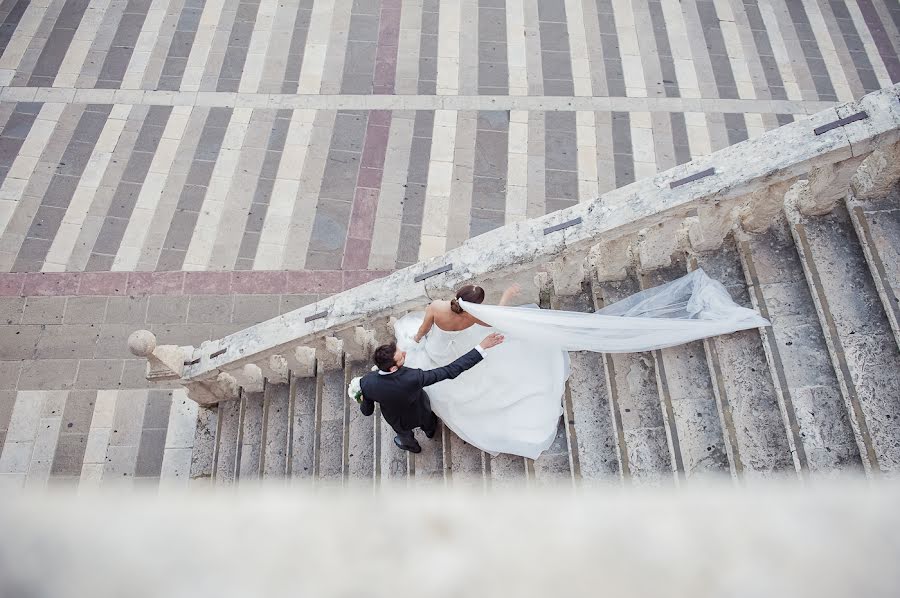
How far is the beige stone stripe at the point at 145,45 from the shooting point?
36.8 feet

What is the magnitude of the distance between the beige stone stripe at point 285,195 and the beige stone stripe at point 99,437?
253 centimetres

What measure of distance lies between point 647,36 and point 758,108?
233 cm

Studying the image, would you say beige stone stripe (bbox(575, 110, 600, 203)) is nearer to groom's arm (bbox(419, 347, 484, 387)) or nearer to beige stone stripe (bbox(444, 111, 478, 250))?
beige stone stripe (bbox(444, 111, 478, 250))

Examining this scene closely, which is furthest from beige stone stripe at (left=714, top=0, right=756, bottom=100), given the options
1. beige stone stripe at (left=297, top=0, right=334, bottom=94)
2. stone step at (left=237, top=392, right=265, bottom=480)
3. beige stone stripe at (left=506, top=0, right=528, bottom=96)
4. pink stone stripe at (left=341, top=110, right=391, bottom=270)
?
stone step at (left=237, top=392, right=265, bottom=480)

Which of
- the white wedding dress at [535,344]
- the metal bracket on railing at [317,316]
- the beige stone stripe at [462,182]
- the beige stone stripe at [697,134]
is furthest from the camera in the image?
the beige stone stripe at [697,134]

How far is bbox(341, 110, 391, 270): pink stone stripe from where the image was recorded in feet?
31.3

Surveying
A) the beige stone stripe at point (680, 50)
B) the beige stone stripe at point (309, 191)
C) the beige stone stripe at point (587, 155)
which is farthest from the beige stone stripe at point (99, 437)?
the beige stone stripe at point (680, 50)

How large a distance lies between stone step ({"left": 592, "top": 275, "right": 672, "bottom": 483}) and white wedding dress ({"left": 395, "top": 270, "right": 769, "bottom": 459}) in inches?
10.5

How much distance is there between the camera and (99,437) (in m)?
Result: 8.34

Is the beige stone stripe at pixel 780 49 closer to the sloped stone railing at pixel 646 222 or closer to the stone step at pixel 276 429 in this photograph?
the sloped stone railing at pixel 646 222

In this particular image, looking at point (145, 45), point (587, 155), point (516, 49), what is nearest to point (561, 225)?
point (587, 155)

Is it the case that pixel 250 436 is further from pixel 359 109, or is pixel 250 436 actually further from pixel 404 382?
pixel 359 109

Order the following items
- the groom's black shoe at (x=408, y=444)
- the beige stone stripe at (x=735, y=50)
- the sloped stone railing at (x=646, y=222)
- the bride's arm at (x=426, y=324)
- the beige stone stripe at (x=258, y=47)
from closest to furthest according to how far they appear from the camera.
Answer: the sloped stone railing at (x=646, y=222) < the bride's arm at (x=426, y=324) < the groom's black shoe at (x=408, y=444) < the beige stone stripe at (x=735, y=50) < the beige stone stripe at (x=258, y=47)

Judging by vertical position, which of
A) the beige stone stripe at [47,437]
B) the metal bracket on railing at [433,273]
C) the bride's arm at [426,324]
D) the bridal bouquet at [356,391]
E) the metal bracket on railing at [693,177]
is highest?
the metal bracket on railing at [693,177]
